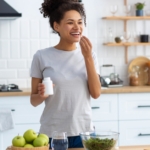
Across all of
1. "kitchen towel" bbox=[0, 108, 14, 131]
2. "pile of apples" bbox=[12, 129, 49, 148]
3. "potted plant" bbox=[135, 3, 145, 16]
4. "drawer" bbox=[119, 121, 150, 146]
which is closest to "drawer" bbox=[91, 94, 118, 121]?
"drawer" bbox=[119, 121, 150, 146]

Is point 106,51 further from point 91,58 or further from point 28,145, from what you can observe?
point 28,145

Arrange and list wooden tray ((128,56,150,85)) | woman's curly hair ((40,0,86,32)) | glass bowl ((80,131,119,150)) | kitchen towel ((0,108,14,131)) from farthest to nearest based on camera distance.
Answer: wooden tray ((128,56,150,85))
kitchen towel ((0,108,14,131))
woman's curly hair ((40,0,86,32))
glass bowl ((80,131,119,150))

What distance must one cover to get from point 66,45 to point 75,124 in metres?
0.48

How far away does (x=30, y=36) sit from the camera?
5.39m

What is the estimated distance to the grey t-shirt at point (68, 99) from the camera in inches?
112

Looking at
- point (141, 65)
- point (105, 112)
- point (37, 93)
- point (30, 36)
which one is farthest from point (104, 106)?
point (37, 93)

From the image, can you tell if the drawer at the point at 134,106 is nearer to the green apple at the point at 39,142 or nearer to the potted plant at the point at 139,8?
the potted plant at the point at 139,8

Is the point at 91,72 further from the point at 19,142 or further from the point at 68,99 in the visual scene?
the point at 19,142

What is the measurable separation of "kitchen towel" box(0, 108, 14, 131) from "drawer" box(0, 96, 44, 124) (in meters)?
0.05

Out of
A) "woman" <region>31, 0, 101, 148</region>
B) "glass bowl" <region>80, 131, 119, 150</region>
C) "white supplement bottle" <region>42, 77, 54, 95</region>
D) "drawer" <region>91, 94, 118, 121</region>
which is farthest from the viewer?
"drawer" <region>91, 94, 118, 121</region>

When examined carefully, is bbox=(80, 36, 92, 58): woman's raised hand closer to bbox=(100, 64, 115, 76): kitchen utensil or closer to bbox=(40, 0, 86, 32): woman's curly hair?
bbox=(40, 0, 86, 32): woman's curly hair

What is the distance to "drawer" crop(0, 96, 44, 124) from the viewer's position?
4707 millimetres

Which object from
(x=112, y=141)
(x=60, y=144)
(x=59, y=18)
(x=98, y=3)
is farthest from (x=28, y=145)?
(x=98, y=3)

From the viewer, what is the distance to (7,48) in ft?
17.5
